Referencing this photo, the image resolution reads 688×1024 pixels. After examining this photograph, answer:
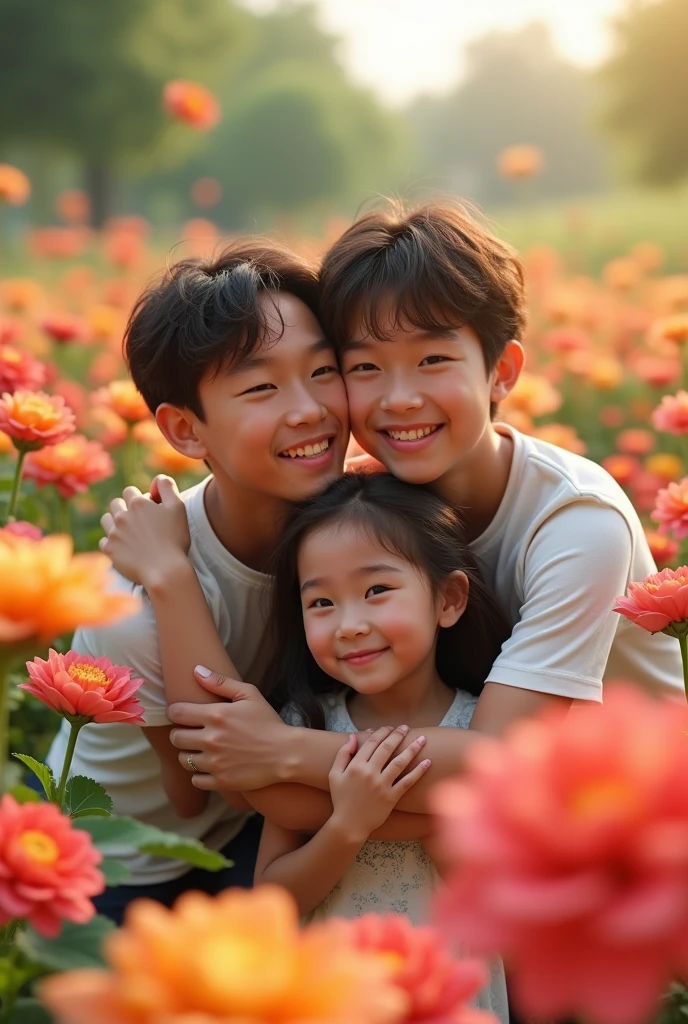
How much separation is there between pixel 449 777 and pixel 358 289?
0.76 m

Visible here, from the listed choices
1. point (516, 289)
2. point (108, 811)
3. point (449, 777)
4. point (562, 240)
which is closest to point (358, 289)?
point (516, 289)

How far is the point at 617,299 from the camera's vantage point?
5012 mm

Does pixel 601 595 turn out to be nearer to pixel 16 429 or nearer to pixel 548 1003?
pixel 16 429

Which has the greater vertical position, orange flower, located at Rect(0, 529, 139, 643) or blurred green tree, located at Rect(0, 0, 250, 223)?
blurred green tree, located at Rect(0, 0, 250, 223)

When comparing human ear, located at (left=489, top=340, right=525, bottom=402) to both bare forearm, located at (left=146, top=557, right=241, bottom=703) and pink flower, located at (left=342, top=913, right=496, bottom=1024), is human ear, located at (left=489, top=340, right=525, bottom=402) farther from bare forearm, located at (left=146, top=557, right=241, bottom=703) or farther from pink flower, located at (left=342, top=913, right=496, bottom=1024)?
pink flower, located at (left=342, top=913, right=496, bottom=1024)

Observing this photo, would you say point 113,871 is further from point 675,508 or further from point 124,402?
point 124,402

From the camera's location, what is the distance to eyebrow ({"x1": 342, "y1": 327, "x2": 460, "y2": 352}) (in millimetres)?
1843

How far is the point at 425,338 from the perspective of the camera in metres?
1.84

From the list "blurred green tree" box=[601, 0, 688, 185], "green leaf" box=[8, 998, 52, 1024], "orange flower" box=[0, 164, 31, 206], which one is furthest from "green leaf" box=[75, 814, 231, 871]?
"blurred green tree" box=[601, 0, 688, 185]

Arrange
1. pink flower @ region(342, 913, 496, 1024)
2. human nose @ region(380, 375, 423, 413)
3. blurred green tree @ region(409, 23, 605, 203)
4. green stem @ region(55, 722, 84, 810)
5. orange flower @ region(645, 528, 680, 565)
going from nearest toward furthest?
1. pink flower @ region(342, 913, 496, 1024)
2. green stem @ region(55, 722, 84, 810)
3. human nose @ region(380, 375, 423, 413)
4. orange flower @ region(645, 528, 680, 565)
5. blurred green tree @ region(409, 23, 605, 203)

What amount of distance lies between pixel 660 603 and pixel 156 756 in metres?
1.02

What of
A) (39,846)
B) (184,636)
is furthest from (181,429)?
(39,846)

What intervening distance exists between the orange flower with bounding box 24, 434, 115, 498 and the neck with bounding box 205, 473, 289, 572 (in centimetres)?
26

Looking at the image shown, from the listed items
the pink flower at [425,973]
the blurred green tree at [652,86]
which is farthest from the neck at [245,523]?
the blurred green tree at [652,86]
